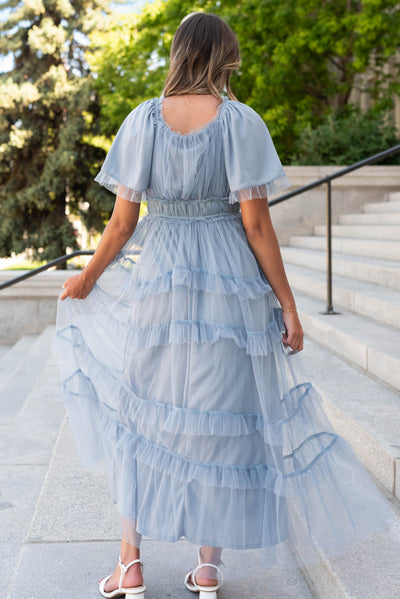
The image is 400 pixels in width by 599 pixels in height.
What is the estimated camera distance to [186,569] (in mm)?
2371

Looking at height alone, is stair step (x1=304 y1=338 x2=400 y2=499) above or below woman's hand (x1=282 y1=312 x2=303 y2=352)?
below

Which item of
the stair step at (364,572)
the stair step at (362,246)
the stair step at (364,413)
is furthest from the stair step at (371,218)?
the stair step at (364,572)

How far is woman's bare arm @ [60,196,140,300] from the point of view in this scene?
2.03 meters

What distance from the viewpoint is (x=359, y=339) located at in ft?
13.2

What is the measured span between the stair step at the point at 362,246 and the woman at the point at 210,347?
4.11 m

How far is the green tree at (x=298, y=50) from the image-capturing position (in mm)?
11469

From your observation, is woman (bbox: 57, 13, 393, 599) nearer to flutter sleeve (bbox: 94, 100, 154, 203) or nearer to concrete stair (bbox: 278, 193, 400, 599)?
flutter sleeve (bbox: 94, 100, 154, 203)

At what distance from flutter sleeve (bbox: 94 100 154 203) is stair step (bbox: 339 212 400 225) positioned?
575 centimetres

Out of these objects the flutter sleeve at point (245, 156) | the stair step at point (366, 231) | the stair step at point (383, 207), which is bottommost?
the stair step at point (366, 231)

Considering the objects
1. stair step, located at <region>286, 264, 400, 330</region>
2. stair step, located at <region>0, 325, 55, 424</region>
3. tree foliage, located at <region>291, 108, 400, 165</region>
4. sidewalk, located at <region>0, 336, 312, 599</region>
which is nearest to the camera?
sidewalk, located at <region>0, 336, 312, 599</region>

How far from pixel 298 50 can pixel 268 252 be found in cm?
1118

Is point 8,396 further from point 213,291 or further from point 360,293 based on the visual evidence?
point 213,291

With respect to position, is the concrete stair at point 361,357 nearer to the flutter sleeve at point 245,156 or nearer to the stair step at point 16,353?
the flutter sleeve at point 245,156

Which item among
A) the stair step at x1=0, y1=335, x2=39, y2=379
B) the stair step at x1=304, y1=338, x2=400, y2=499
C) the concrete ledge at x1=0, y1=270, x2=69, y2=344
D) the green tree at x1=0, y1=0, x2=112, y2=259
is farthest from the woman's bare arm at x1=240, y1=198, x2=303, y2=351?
the green tree at x1=0, y1=0, x2=112, y2=259
